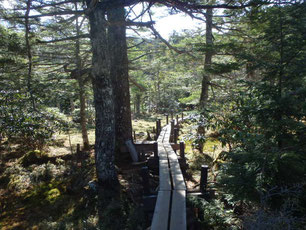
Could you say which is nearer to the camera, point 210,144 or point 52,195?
point 52,195

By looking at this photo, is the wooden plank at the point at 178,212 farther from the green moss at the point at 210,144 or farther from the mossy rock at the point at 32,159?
the mossy rock at the point at 32,159

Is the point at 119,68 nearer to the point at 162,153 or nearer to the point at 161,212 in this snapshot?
the point at 162,153

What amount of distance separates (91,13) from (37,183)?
7.12 meters

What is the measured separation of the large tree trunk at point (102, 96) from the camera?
212 inches

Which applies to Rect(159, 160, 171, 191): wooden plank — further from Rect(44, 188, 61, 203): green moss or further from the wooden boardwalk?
Rect(44, 188, 61, 203): green moss

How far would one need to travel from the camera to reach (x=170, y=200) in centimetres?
456

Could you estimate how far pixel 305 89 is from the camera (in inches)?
155

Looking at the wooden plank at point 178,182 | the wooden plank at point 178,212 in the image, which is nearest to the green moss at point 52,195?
the wooden plank at point 178,182

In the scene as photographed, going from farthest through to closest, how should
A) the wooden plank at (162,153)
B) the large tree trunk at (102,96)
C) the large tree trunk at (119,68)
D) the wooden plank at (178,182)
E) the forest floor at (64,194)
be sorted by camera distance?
the large tree trunk at (119,68) < the wooden plank at (162,153) < the large tree trunk at (102,96) < the forest floor at (64,194) < the wooden plank at (178,182)

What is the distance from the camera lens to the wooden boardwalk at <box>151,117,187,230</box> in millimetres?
3754

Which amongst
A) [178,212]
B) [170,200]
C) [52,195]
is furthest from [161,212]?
[52,195]

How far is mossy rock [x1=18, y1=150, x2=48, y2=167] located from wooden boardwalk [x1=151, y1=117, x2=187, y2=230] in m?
7.07

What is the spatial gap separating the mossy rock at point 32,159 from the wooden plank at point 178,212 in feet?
27.6

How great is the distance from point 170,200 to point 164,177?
1.11m
